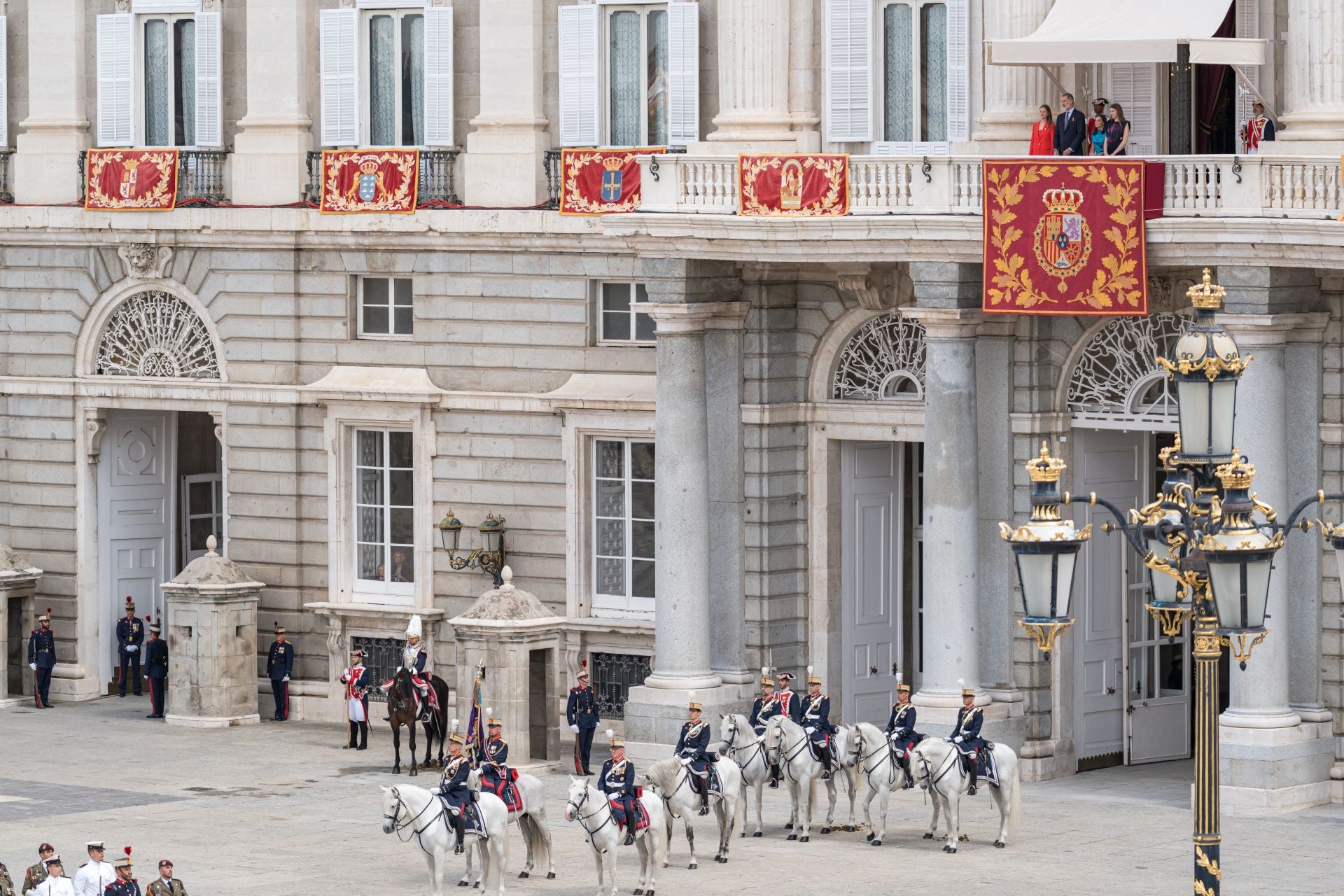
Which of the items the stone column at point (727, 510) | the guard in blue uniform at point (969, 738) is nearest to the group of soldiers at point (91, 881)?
the guard in blue uniform at point (969, 738)

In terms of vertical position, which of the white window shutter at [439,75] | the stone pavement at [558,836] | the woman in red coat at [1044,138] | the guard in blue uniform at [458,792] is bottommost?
the stone pavement at [558,836]

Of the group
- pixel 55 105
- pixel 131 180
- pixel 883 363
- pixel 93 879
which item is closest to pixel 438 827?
pixel 93 879

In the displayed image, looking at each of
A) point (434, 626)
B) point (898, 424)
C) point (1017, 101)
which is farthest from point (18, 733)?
point (1017, 101)

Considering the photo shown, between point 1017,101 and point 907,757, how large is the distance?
28.5 ft

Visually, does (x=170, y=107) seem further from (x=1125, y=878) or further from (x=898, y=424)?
(x=1125, y=878)

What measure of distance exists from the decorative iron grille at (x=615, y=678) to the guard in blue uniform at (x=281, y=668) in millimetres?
4654

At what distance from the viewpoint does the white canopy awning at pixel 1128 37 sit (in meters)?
34.3

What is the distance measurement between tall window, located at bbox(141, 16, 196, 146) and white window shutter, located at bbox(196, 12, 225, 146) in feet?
0.90

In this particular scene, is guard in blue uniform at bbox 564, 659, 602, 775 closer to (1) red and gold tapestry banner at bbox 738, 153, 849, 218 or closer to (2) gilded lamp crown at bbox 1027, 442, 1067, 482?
(1) red and gold tapestry banner at bbox 738, 153, 849, 218

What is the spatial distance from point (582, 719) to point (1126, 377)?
8.00 metres

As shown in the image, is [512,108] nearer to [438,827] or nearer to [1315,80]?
[1315,80]

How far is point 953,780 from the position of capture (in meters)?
32.3

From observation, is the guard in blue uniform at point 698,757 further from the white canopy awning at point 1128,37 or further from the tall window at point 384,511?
the tall window at point 384,511

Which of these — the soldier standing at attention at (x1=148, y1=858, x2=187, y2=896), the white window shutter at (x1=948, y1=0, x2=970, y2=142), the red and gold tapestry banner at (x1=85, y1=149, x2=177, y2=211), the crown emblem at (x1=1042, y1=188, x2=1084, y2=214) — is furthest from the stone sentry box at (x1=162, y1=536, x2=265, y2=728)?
the soldier standing at attention at (x1=148, y1=858, x2=187, y2=896)
